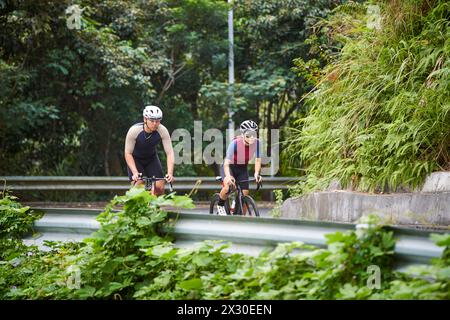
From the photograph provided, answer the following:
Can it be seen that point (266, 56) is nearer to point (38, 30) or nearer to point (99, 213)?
point (38, 30)

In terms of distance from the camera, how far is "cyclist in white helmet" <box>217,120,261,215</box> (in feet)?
44.8

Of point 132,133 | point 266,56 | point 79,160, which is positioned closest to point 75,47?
point 79,160

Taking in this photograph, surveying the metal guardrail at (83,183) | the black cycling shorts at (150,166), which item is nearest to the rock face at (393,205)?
the black cycling shorts at (150,166)

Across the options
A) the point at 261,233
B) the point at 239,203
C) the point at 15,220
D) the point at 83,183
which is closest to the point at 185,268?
the point at 261,233

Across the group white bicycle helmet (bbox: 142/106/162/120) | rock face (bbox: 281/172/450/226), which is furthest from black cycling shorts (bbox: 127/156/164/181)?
rock face (bbox: 281/172/450/226)

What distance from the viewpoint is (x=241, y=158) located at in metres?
14.0

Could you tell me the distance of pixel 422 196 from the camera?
970 centimetres

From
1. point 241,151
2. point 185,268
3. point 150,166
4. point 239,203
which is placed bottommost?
point 185,268

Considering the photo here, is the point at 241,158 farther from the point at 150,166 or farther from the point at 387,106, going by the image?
the point at 387,106

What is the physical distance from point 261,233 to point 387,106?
5280 mm

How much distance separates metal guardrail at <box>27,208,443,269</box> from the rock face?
2178 millimetres

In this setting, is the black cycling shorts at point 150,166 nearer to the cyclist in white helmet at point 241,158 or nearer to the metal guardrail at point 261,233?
the cyclist in white helmet at point 241,158

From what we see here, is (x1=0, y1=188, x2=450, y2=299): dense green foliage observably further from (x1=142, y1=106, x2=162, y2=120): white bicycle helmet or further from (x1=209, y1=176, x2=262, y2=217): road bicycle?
(x1=209, y1=176, x2=262, y2=217): road bicycle

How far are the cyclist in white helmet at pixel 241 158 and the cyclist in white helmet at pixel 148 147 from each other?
48.1 inches
